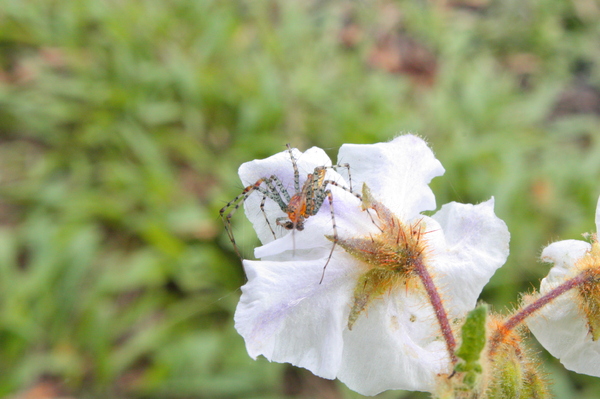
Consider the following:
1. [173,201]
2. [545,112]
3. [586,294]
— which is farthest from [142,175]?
[545,112]

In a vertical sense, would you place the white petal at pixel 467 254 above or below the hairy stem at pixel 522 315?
above

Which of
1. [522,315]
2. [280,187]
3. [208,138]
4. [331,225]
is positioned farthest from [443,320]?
[208,138]

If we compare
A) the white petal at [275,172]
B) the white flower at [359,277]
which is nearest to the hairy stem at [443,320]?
the white flower at [359,277]

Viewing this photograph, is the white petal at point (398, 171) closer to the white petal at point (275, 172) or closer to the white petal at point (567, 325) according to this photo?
the white petal at point (275, 172)

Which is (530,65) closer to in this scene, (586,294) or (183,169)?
(183,169)

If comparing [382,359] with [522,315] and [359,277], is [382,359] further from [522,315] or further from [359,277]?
[522,315]

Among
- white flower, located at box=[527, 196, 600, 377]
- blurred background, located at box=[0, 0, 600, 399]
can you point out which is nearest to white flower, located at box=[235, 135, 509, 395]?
white flower, located at box=[527, 196, 600, 377]
